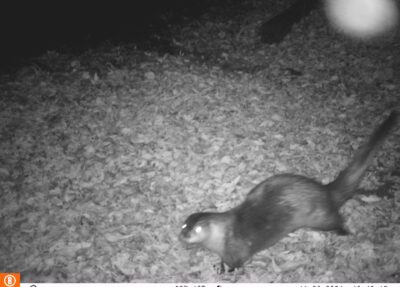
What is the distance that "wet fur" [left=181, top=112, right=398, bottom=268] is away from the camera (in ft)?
11.6

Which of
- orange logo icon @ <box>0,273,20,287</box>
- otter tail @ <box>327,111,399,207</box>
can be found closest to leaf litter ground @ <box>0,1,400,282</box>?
orange logo icon @ <box>0,273,20,287</box>

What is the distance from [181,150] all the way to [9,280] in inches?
119

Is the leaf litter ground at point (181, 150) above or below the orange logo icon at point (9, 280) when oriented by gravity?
above

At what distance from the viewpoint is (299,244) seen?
3949 mm

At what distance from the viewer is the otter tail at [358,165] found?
139 inches

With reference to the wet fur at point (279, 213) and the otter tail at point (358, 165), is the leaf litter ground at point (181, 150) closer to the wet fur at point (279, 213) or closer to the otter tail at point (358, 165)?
the wet fur at point (279, 213)

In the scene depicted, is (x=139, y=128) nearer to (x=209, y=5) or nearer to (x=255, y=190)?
(x=255, y=190)

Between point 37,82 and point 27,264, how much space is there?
431cm

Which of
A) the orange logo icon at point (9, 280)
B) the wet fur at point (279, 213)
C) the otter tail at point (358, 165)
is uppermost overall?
the otter tail at point (358, 165)

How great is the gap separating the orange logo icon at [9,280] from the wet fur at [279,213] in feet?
6.95

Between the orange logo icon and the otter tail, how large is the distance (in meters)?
3.82

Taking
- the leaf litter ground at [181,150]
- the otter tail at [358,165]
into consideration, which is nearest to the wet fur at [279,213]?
the otter tail at [358,165]

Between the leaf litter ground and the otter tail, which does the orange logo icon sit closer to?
the leaf litter ground

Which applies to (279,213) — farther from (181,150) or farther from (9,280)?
(9,280)
